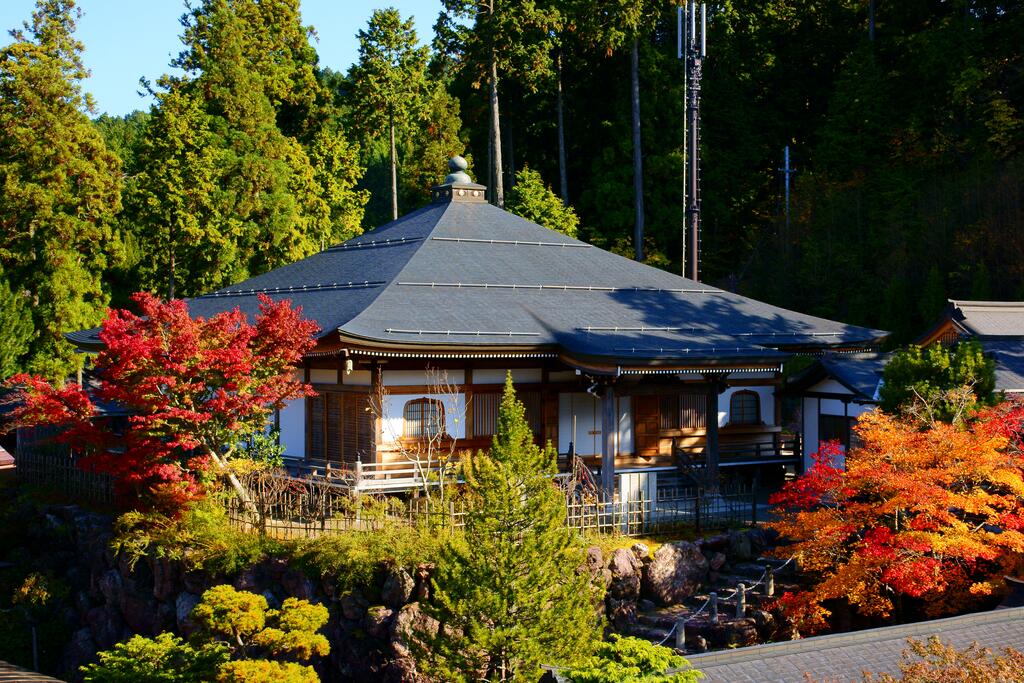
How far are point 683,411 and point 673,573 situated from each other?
6.10 m

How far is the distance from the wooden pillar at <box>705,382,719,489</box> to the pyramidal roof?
3.12ft

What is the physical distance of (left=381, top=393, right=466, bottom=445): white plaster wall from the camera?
22.2 metres

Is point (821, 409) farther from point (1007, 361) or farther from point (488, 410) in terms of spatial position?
point (488, 410)

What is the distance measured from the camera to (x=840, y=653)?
13.0 meters

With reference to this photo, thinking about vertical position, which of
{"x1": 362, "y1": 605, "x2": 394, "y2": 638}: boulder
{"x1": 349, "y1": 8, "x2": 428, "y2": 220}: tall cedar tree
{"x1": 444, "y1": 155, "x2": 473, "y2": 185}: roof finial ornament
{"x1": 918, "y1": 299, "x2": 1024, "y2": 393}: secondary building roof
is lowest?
{"x1": 362, "y1": 605, "x2": 394, "y2": 638}: boulder

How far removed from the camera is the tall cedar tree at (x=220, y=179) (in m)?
36.8

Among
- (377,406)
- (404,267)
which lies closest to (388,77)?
(404,267)

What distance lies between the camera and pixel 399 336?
2131cm

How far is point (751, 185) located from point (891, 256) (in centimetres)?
1198

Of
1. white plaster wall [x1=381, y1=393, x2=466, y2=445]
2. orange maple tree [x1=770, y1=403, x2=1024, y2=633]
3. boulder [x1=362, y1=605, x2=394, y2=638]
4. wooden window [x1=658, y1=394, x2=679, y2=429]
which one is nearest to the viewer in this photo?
orange maple tree [x1=770, y1=403, x2=1024, y2=633]

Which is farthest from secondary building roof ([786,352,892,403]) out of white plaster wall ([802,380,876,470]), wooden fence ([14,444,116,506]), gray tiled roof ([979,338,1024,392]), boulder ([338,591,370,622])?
wooden fence ([14,444,116,506])

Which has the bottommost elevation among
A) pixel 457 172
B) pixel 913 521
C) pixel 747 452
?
pixel 913 521

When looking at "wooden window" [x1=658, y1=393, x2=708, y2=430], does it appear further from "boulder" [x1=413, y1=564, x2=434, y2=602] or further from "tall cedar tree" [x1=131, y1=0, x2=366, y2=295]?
"tall cedar tree" [x1=131, y1=0, x2=366, y2=295]

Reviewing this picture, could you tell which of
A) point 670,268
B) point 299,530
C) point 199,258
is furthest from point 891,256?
point 299,530
